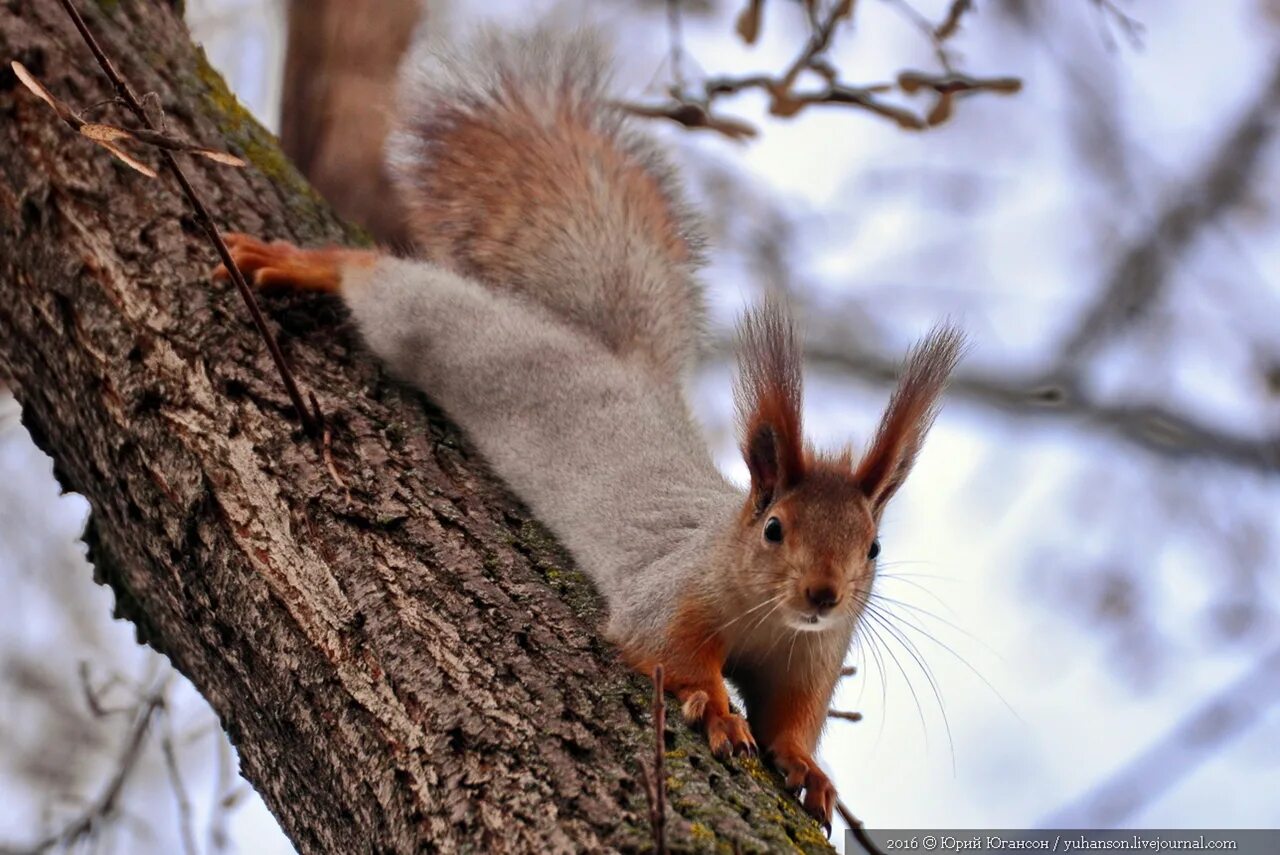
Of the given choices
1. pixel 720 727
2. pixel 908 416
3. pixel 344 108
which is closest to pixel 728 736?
pixel 720 727

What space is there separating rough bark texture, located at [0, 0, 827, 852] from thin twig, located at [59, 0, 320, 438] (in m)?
0.05

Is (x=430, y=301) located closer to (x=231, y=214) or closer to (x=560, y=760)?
(x=231, y=214)

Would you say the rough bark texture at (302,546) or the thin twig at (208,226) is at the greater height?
the thin twig at (208,226)

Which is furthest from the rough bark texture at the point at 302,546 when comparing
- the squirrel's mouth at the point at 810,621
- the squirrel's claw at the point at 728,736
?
the squirrel's mouth at the point at 810,621

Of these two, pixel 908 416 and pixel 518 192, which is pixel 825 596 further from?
pixel 518 192

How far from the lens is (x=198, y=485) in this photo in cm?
211

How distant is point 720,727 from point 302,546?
750 millimetres

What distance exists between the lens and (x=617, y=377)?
2988 millimetres

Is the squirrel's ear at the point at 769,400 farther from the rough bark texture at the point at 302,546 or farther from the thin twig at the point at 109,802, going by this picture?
the thin twig at the point at 109,802

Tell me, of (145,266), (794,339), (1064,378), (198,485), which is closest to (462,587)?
(198,485)

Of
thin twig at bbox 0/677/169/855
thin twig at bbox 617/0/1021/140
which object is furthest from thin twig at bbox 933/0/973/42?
thin twig at bbox 0/677/169/855

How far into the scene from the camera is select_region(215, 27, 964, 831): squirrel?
90.8 inches

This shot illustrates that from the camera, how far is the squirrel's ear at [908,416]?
2.29m

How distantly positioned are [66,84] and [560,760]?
1785 mm
